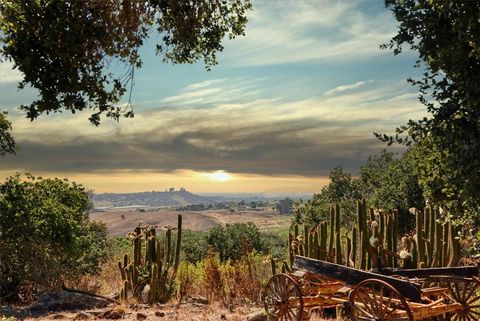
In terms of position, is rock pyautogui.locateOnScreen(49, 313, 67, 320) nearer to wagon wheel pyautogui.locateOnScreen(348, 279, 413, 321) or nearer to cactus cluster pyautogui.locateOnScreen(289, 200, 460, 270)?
cactus cluster pyautogui.locateOnScreen(289, 200, 460, 270)

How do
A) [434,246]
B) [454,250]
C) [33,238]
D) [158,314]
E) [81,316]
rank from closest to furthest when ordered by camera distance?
[454,250] → [434,246] → [158,314] → [81,316] → [33,238]

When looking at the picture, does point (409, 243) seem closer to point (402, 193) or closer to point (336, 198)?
point (402, 193)

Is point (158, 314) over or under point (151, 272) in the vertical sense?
under

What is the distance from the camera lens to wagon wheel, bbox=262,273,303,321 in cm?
891

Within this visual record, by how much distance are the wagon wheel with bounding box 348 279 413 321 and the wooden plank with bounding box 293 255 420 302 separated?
135 mm

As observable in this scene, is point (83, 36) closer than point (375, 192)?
Yes

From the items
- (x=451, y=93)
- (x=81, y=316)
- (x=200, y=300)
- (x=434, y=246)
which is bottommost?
(x=200, y=300)

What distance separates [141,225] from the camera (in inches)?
643

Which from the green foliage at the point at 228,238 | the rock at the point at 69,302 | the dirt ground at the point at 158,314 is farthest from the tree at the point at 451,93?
the green foliage at the point at 228,238

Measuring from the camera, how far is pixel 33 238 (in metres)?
17.8

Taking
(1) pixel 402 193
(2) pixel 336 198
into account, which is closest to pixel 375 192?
(1) pixel 402 193

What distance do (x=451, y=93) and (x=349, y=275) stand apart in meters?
3.43

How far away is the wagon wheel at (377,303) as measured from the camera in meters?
7.33

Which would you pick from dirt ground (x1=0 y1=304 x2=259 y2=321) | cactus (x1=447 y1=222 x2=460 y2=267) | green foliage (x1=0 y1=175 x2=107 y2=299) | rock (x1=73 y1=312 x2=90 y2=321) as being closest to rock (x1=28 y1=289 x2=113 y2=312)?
dirt ground (x1=0 y1=304 x2=259 y2=321)
